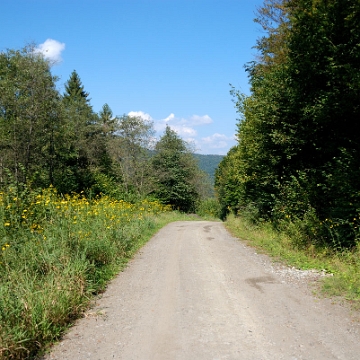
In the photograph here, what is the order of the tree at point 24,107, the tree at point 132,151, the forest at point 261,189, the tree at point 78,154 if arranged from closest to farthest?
the forest at point 261,189 → the tree at point 24,107 → the tree at point 78,154 → the tree at point 132,151

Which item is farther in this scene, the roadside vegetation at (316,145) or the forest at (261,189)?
the roadside vegetation at (316,145)

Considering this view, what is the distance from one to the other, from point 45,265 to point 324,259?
6.51 meters

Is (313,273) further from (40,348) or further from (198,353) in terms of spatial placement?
(40,348)

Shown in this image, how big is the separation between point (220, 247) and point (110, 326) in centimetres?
707

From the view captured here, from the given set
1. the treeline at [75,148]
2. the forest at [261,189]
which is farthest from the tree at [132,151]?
the forest at [261,189]

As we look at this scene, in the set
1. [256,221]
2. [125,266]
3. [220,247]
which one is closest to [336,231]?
[220,247]

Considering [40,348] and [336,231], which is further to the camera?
[336,231]

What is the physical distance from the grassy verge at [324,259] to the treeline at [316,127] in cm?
40

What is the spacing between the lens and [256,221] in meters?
16.6

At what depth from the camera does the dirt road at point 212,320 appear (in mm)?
4219

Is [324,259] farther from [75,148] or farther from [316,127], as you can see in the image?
[75,148]

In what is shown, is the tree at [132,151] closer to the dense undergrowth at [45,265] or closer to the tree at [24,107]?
the tree at [24,107]

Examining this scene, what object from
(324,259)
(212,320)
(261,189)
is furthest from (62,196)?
(261,189)

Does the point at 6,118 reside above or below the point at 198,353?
above
